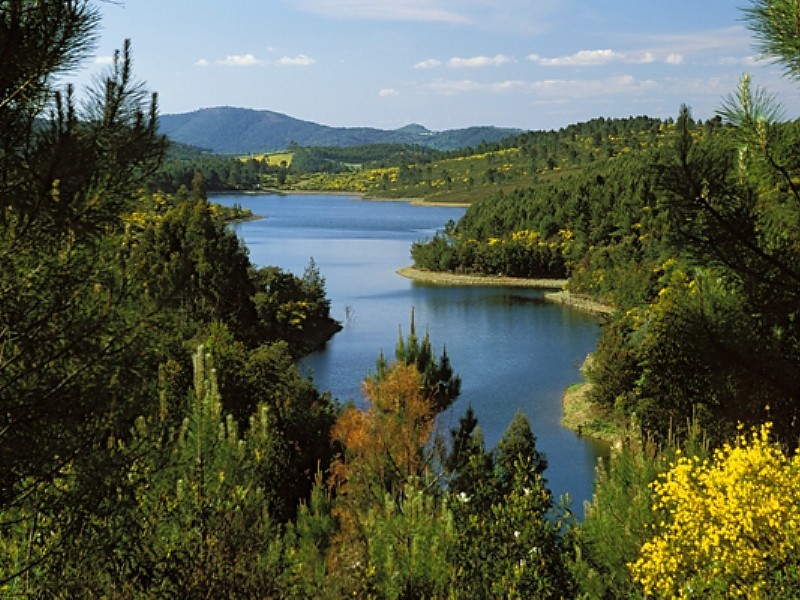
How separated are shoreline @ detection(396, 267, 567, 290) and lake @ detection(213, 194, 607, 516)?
1.61 metres

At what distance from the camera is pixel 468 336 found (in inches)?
1655

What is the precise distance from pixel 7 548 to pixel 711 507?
4.48m

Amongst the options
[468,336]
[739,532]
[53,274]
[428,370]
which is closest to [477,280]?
[468,336]

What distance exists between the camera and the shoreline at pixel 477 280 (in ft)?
206

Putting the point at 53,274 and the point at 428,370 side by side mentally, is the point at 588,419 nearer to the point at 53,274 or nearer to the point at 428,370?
the point at 428,370

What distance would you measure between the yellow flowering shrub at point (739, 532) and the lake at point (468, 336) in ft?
40.7

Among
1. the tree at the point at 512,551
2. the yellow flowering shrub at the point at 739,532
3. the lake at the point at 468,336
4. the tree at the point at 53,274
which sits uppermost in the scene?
the tree at the point at 53,274

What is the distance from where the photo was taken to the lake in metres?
26.1

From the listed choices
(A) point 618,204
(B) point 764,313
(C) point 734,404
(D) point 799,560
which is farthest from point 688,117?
(A) point 618,204

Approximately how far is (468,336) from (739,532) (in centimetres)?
3628

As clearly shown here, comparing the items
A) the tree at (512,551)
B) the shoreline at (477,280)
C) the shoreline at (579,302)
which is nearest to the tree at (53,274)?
the tree at (512,551)

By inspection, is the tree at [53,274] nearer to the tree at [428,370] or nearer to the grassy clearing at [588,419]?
the tree at [428,370]

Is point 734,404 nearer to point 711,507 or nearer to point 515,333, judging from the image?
point 711,507

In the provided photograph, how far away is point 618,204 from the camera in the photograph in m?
64.9
